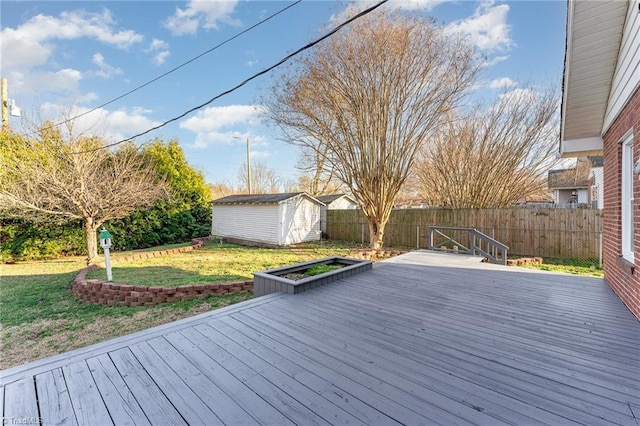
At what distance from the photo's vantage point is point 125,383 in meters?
1.99

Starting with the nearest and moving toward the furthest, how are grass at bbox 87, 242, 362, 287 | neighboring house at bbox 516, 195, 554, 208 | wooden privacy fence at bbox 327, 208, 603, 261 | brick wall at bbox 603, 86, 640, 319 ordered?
brick wall at bbox 603, 86, 640, 319, grass at bbox 87, 242, 362, 287, wooden privacy fence at bbox 327, 208, 603, 261, neighboring house at bbox 516, 195, 554, 208

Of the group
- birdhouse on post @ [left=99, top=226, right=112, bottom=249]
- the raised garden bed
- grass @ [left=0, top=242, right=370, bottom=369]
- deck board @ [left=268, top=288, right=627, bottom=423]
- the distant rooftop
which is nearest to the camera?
deck board @ [left=268, top=288, right=627, bottom=423]

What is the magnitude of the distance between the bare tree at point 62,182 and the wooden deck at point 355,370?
7.72 metres

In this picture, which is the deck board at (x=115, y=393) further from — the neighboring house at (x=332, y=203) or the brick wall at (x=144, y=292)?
the neighboring house at (x=332, y=203)

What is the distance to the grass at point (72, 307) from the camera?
3.88 meters

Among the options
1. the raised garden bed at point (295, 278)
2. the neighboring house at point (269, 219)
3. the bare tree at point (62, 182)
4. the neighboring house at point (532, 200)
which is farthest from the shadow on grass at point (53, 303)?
the neighboring house at point (532, 200)

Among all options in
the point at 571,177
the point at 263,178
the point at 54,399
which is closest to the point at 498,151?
the point at 571,177

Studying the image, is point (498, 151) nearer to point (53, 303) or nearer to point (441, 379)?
point (441, 379)

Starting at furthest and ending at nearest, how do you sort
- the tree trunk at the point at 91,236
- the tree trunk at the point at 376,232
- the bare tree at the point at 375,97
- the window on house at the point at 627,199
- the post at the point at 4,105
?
the tree trunk at the point at 376,232 → the post at the point at 4,105 → the bare tree at the point at 375,97 → the tree trunk at the point at 91,236 → the window on house at the point at 627,199

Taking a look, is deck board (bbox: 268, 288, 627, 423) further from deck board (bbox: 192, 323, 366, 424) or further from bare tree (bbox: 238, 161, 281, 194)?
bare tree (bbox: 238, 161, 281, 194)

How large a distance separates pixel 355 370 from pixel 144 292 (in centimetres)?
486

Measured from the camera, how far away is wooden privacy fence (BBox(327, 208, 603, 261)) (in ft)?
29.9

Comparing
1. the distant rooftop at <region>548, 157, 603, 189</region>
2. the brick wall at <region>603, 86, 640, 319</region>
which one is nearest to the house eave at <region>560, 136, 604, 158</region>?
the brick wall at <region>603, 86, 640, 319</region>

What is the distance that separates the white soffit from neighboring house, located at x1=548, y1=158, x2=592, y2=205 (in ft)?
49.8
